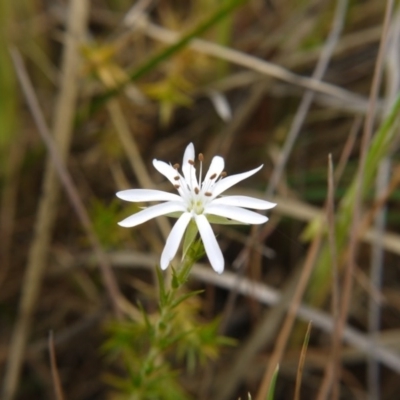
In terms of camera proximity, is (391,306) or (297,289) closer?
(297,289)

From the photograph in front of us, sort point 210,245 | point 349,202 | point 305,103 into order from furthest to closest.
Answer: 1. point 305,103
2. point 349,202
3. point 210,245

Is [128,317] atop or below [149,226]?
below

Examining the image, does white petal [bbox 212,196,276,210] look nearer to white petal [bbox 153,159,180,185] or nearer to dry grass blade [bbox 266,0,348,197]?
white petal [bbox 153,159,180,185]

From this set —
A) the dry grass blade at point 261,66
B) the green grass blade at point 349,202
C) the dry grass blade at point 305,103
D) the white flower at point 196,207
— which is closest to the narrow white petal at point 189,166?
the white flower at point 196,207

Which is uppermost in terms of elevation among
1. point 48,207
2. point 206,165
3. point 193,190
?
point 206,165

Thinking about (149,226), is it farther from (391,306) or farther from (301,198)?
(391,306)

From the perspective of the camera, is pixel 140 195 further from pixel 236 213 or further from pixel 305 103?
pixel 305 103

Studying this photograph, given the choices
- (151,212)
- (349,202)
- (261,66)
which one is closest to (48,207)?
(261,66)

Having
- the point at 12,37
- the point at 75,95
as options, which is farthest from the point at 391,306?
the point at 12,37
